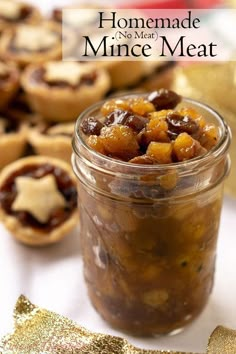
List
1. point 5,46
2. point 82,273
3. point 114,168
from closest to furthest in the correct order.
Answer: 1. point 114,168
2. point 82,273
3. point 5,46

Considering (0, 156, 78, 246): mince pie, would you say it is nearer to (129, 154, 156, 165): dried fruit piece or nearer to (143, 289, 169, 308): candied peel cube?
(143, 289, 169, 308): candied peel cube

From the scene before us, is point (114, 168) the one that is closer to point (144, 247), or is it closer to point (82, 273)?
point (144, 247)

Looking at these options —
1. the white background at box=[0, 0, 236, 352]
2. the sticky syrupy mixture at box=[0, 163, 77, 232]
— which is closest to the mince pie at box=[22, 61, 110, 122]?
the sticky syrupy mixture at box=[0, 163, 77, 232]

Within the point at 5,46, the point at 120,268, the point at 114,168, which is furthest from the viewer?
the point at 5,46

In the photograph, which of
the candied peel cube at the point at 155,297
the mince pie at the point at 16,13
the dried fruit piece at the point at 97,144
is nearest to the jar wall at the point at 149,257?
the candied peel cube at the point at 155,297

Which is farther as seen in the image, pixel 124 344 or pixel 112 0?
pixel 112 0

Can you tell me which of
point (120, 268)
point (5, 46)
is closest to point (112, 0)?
point (5, 46)

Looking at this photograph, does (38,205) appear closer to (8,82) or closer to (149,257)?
(149,257)

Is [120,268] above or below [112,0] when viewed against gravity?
below
